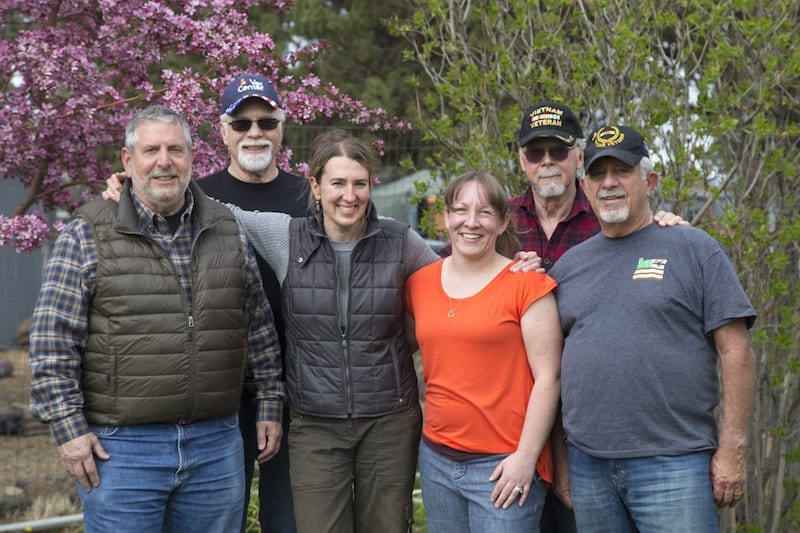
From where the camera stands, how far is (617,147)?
331cm

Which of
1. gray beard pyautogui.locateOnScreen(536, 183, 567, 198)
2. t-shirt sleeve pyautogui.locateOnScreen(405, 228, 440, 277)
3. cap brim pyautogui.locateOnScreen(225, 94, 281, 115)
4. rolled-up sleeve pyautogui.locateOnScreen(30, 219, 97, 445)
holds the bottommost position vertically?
rolled-up sleeve pyautogui.locateOnScreen(30, 219, 97, 445)

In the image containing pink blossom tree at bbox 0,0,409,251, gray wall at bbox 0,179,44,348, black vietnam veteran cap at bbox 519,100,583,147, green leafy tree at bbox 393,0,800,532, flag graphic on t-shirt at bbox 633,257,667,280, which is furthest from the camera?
gray wall at bbox 0,179,44,348

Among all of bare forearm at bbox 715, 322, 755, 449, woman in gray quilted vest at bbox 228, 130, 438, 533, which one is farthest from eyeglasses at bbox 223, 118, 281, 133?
bare forearm at bbox 715, 322, 755, 449

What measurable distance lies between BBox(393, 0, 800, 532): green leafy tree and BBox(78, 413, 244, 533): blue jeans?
2414 mm

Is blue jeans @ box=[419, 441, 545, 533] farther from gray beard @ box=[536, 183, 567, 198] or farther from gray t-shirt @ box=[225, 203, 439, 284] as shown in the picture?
gray beard @ box=[536, 183, 567, 198]

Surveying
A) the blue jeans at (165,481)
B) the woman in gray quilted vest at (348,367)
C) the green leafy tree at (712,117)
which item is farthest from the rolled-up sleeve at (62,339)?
the green leafy tree at (712,117)

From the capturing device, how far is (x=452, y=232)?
3580 mm

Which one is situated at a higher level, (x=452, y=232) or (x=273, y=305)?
(x=452, y=232)

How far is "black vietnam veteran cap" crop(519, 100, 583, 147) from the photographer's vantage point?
3.87 metres

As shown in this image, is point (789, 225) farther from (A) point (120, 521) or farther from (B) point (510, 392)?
(A) point (120, 521)

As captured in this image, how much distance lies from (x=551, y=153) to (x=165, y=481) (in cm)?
207

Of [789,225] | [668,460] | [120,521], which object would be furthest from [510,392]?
[789,225]

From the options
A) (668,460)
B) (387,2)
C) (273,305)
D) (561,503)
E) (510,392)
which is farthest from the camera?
(387,2)

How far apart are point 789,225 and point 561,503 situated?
1.94 meters
